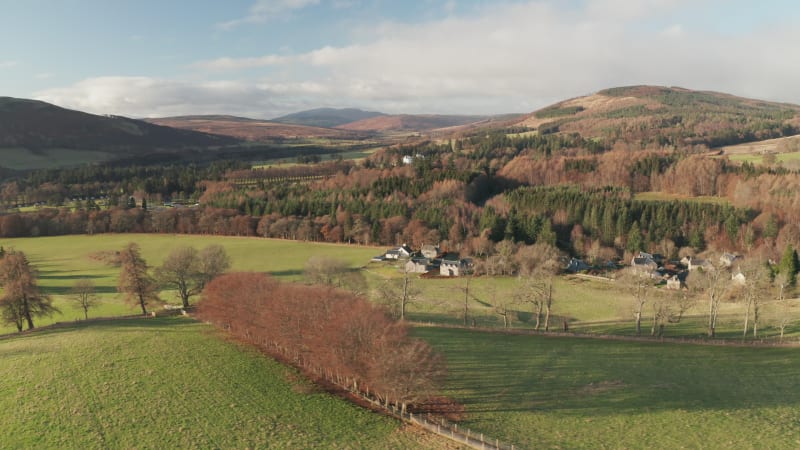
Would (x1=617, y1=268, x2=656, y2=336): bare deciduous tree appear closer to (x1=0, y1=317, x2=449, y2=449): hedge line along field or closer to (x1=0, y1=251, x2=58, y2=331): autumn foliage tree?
(x1=0, y1=317, x2=449, y2=449): hedge line along field

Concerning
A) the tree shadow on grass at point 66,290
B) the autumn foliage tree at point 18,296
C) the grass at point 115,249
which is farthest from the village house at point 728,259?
the tree shadow on grass at point 66,290

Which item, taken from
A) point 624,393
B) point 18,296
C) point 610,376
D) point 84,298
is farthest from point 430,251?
point 18,296

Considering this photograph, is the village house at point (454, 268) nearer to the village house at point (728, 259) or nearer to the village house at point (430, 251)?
the village house at point (430, 251)

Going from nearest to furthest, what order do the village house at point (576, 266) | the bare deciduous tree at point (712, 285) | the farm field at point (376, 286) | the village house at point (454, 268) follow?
1. the bare deciduous tree at point (712, 285)
2. the farm field at point (376, 286)
3. the village house at point (454, 268)
4. the village house at point (576, 266)

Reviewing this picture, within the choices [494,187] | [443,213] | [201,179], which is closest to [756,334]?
[443,213]

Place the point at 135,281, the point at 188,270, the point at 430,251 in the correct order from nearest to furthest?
1. the point at 135,281
2. the point at 188,270
3. the point at 430,251

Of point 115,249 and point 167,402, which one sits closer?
point 167,402

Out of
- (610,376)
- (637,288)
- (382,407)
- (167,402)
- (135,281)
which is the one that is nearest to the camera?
(167,402)

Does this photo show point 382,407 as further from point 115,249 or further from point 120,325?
point 115,249
